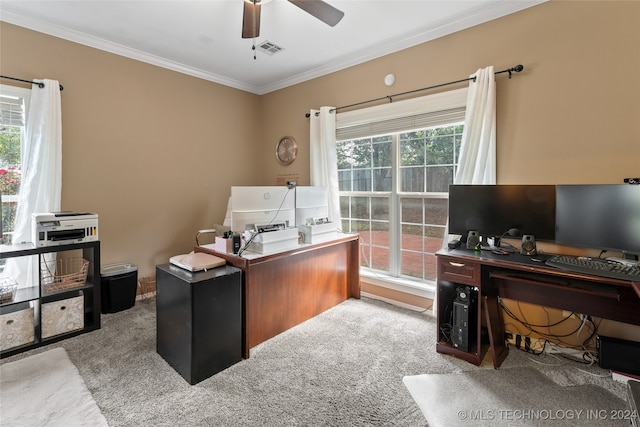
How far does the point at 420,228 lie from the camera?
10.4 ft

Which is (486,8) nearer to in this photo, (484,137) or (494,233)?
(484,137)

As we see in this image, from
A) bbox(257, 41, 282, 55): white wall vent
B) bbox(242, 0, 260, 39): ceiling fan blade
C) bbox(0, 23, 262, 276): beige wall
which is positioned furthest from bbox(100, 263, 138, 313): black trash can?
bbox(257, 41, 282, 55): white wall vent

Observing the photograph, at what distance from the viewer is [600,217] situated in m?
1.98

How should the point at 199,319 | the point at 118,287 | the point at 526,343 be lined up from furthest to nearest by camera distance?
the point at 118,287 < the point at 526,343 < the point at 199,319

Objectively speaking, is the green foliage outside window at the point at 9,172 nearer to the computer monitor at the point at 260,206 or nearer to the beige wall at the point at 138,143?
the beige wall at the point at 138,143

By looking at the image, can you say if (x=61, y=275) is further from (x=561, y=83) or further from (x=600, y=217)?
(x=561, y=83)

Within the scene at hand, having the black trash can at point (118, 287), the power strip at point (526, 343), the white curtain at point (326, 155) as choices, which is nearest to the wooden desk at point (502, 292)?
the power strip at point (526, 343)

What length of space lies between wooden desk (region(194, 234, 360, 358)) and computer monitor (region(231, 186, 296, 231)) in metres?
0.27

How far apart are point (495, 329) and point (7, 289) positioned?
378 centimetres

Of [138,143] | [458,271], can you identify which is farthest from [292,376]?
[138,143]

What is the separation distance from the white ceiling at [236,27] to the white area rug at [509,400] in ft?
9.00

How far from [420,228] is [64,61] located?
150 inches

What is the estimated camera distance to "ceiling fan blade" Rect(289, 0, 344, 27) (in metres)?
1.94

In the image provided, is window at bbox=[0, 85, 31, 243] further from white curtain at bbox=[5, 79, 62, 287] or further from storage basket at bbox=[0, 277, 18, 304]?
storage basket at bbox=[0, 277, 18, 304]
